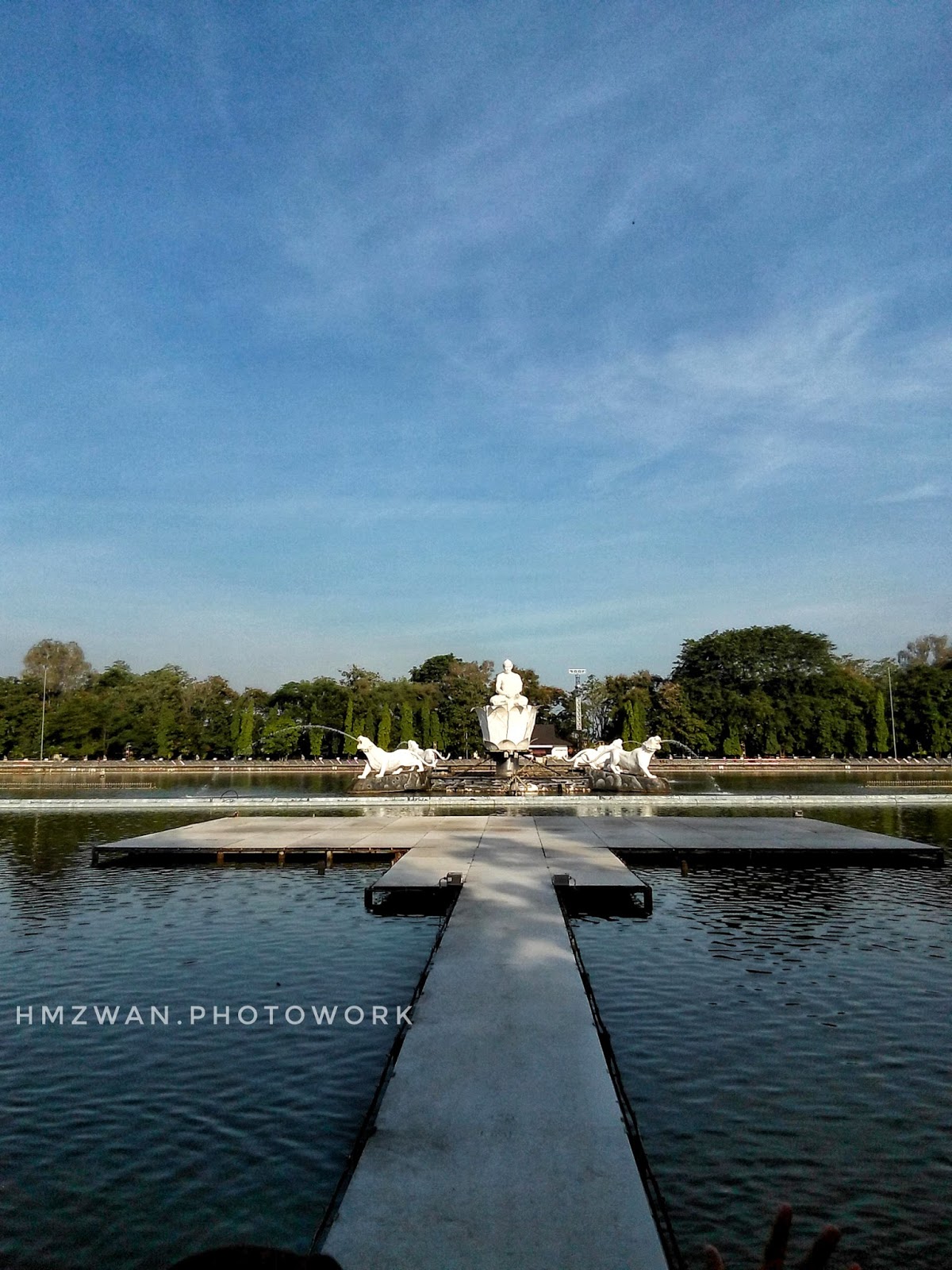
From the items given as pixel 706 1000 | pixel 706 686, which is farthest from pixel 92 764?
pixel 706 1000

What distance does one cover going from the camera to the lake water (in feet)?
19.4

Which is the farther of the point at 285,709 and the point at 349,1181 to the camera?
the point at 285,709

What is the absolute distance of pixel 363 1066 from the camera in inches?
325

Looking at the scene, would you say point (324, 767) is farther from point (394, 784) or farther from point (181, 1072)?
point (181, 1072)

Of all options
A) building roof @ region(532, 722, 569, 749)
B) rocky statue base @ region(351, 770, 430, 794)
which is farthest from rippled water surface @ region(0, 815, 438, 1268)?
building roof @ region(532, 722, 569, 749)

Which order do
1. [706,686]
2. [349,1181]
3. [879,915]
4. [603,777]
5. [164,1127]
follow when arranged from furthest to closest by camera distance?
[706,686], [603,777], [879,915], [164,1127], [349,1181]

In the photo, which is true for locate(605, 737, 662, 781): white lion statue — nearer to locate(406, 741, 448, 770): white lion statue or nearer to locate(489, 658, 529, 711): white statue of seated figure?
locate(489, 658, 529, 711): white statue of seated figure

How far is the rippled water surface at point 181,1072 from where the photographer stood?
5910mm

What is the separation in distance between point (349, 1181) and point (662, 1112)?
3.00 m

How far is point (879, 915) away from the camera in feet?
46.4

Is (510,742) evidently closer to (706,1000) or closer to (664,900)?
(664,900)

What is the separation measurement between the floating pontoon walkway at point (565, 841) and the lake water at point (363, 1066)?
3080 millimetres

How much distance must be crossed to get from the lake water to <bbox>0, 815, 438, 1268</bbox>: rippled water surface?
0.09 ft

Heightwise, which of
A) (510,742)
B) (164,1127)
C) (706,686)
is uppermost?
(706,686)
